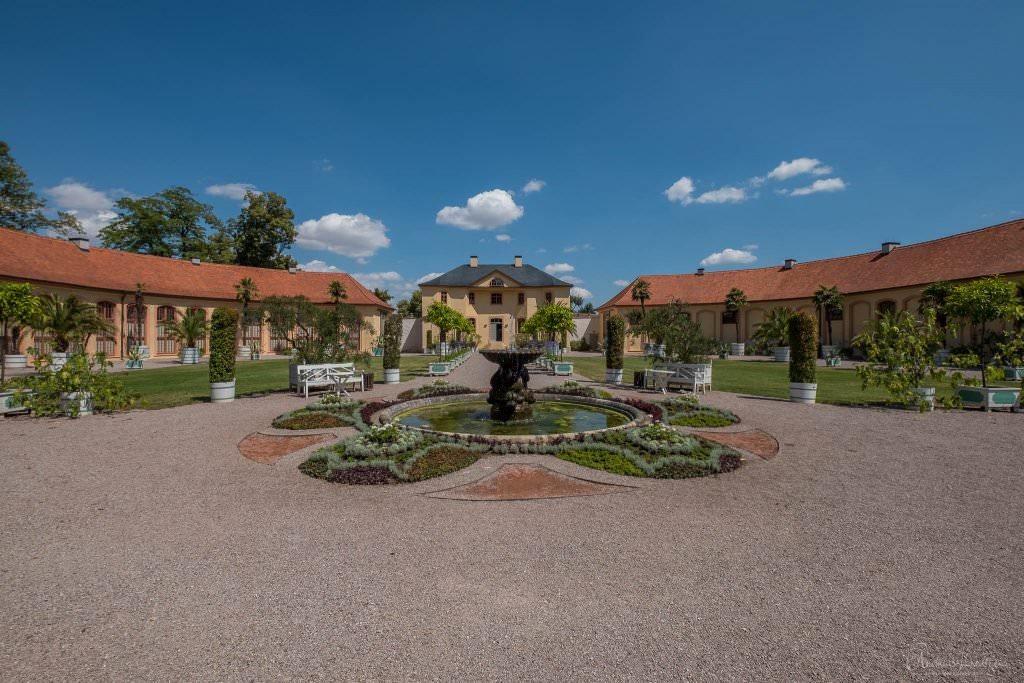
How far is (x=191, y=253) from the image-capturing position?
45844 millimetres

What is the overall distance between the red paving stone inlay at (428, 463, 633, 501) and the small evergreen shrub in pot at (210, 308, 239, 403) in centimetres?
1042

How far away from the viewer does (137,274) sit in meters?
32.6

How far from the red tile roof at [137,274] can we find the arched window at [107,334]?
54.4 inches

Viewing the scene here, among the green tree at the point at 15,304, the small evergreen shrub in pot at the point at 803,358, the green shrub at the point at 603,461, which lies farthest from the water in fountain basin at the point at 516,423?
the green tree at the point at 15,304

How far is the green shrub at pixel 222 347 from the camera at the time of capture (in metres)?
12.9

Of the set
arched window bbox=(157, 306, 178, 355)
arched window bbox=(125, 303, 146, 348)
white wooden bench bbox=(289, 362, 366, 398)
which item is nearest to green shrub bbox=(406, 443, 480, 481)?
white wooden bench bbox=(289, 362, 366, 398)

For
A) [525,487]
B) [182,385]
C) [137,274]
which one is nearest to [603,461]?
[525,487]

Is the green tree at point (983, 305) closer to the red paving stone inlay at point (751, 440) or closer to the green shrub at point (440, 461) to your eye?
the red paving stone inlay at point (751, 440)

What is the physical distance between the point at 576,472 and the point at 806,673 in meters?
3.77

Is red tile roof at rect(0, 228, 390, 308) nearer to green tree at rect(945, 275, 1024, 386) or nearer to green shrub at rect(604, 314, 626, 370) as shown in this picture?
green shrub at rect(604, 314, 626, 370)

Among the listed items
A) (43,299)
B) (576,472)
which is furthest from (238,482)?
(43,299)

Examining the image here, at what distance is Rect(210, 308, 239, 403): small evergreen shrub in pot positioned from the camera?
1286 cm

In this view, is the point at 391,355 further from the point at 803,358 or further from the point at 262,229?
the point at 262,229

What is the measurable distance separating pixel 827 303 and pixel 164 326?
161ft
